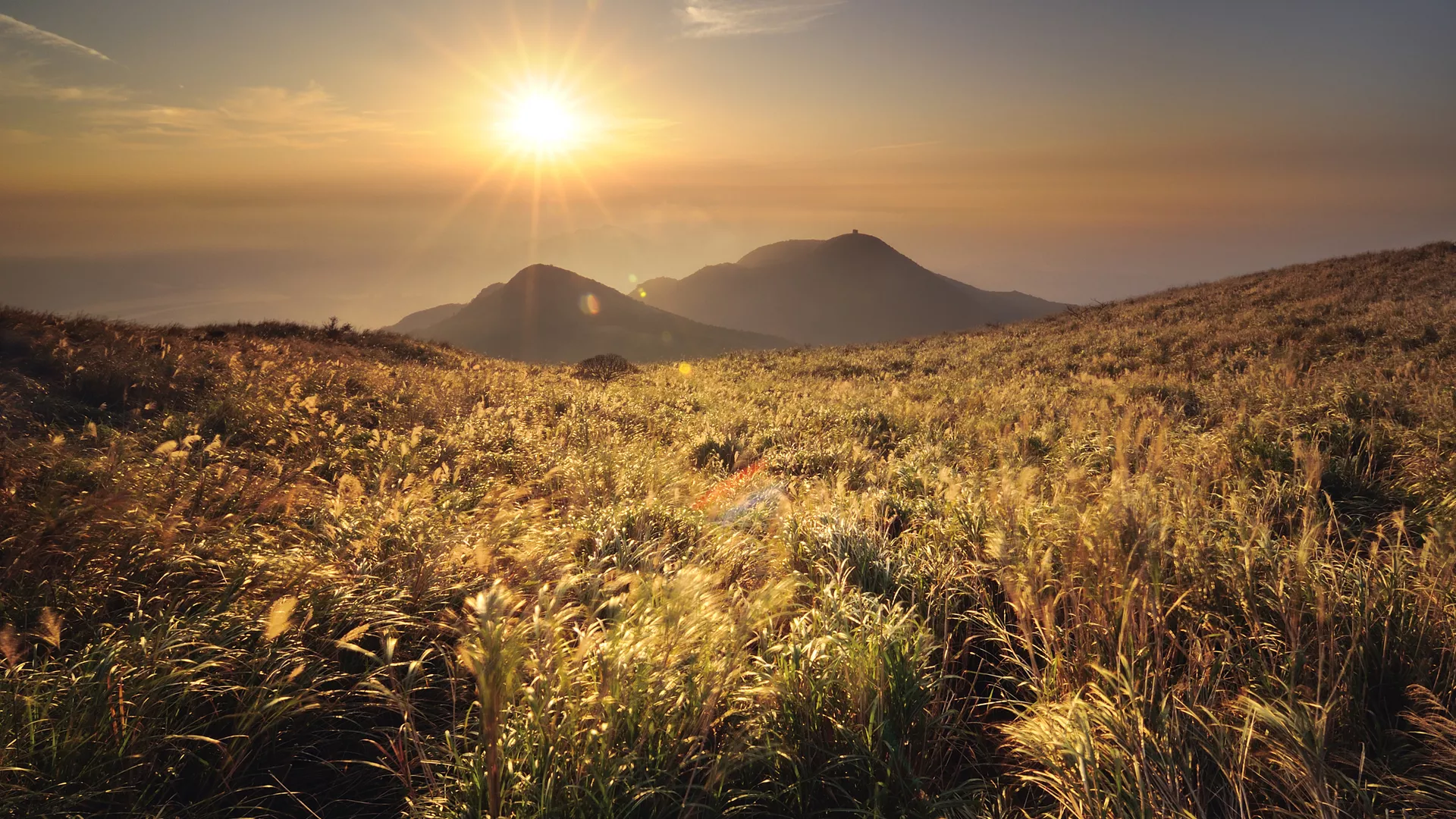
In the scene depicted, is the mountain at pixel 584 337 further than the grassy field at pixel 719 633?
Yes

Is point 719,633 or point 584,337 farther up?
point 584,337

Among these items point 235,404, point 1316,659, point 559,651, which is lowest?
point 1316,659

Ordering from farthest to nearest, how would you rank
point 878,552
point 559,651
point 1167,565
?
1. point 878,552
2. point 1167,565
3. point 559,651

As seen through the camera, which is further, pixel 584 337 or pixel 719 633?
pixel 584 337

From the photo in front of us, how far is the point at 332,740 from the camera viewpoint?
94.8 inches

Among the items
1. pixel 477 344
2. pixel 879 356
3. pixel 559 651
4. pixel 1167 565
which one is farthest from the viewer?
pixel 477 344

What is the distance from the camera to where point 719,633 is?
96.8 inches

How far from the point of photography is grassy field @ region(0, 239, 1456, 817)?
1.94 meters

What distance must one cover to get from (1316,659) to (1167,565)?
28.0 inches

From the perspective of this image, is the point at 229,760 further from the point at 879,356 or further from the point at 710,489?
the point at 879,356

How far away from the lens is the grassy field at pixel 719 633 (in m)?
1.94

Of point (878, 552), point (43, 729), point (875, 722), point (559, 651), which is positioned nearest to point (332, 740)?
point (43, 729)

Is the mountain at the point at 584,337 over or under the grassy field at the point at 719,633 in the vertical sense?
over

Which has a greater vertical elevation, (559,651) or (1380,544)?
(559,651)
